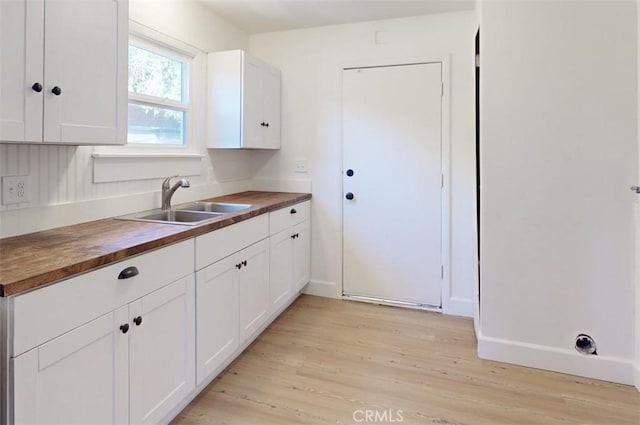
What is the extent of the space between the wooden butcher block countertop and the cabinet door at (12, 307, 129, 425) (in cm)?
20

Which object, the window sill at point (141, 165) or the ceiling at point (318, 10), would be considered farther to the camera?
the ceiling at point (318, 10)

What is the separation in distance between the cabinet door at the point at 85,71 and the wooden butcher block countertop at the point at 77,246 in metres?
0.40

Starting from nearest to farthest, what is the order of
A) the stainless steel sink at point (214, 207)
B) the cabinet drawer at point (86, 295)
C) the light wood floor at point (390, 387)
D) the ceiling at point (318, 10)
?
the cabinet drawer at point (86, 295)
the light wood floor at point (390, 387)
the stainless steel sink at point (214, 207)
the ceiling at point (318, 10)

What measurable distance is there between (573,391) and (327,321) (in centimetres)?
159

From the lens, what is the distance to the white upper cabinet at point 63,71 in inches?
53.7

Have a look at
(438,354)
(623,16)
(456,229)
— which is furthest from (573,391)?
(623,16)

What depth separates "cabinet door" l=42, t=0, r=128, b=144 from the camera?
1.50 m

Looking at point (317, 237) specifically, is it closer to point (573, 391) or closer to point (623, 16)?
point (573, 391)

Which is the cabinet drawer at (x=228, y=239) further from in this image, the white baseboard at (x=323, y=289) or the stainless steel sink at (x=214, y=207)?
the white baseboard at (x=323, y=289)

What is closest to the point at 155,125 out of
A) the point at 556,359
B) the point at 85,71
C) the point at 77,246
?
the point at 85,71

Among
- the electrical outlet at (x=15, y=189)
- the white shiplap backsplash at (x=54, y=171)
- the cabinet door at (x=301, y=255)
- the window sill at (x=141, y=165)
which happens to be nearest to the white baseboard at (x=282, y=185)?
the cabinet door at (x=301, y=255)

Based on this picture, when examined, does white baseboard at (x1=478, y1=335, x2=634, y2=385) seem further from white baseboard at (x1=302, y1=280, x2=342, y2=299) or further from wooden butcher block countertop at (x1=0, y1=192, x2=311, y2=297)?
wooden butcher block countertop at (x1=0, y1=192, x2=311, y2=297)

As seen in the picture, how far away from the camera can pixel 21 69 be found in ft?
4.55

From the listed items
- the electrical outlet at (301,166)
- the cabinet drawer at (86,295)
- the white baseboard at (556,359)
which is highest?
the electrical outlet at (301,166)
